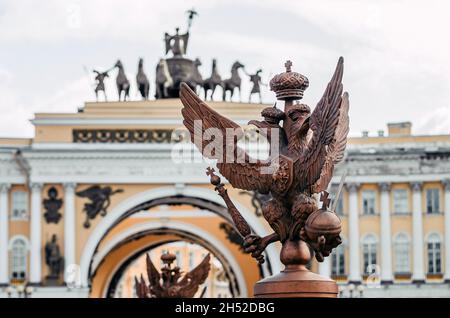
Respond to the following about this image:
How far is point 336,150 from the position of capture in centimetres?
820

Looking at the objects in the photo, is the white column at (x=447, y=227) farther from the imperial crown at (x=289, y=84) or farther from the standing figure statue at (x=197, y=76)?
the imperial crown at (x=289, y=84)

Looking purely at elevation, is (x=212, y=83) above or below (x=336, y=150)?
above

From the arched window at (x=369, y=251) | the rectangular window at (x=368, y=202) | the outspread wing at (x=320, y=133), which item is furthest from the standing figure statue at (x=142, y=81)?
the outspread wing at (x=320, y=133)

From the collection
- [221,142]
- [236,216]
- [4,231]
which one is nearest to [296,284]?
[236,216]

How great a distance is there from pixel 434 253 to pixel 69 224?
10.6 m

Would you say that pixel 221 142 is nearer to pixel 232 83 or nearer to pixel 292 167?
pixel 292 167

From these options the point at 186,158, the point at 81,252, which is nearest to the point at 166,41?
the point at 186,158

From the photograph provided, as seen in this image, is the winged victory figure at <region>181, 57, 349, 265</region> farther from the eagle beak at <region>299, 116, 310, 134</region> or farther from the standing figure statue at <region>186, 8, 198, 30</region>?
the standing figure statue at <region>186, 8, 198, 30</region>

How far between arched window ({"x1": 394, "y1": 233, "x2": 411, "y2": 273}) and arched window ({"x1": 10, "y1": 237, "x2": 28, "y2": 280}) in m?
10.7

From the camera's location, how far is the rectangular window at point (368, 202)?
140 ft

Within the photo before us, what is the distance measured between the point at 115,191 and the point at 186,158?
2349mm

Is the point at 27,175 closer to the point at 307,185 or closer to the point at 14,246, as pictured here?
the point at 14,246

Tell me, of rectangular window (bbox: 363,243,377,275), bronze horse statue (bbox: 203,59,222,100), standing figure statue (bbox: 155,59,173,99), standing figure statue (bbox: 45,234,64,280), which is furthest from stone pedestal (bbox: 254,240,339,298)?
standing figure statue (bbox: 155,59,173,99)
